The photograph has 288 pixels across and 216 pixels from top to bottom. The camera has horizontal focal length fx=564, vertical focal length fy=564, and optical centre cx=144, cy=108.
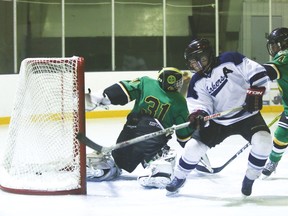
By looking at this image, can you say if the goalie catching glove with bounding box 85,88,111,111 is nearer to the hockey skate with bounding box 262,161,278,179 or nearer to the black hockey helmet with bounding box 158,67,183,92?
the black hockey helmet with bounding box 158,67,183,92

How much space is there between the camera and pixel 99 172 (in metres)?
3.49

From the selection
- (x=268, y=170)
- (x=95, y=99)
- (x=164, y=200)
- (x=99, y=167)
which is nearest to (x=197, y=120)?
(x=164, y=200)

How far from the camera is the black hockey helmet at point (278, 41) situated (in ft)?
11.7

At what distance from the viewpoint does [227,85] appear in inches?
117

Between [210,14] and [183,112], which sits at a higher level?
[210,14]

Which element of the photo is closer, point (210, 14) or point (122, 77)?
point (122, 77)

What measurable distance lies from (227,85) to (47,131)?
3.65ft

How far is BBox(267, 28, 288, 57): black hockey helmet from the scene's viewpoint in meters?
3.58

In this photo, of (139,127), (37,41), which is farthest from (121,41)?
(139,127)

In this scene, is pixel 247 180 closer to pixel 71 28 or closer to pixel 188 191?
pixel 188 191

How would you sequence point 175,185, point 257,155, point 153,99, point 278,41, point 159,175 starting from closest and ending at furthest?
point 257,155 → point 175,185 → point 159,175 → point 153,99 → point 278,41

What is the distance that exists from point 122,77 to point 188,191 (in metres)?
5.13

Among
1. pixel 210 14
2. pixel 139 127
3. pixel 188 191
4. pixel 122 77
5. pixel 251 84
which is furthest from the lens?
pixel 210 14

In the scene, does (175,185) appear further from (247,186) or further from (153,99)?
(153,99)
